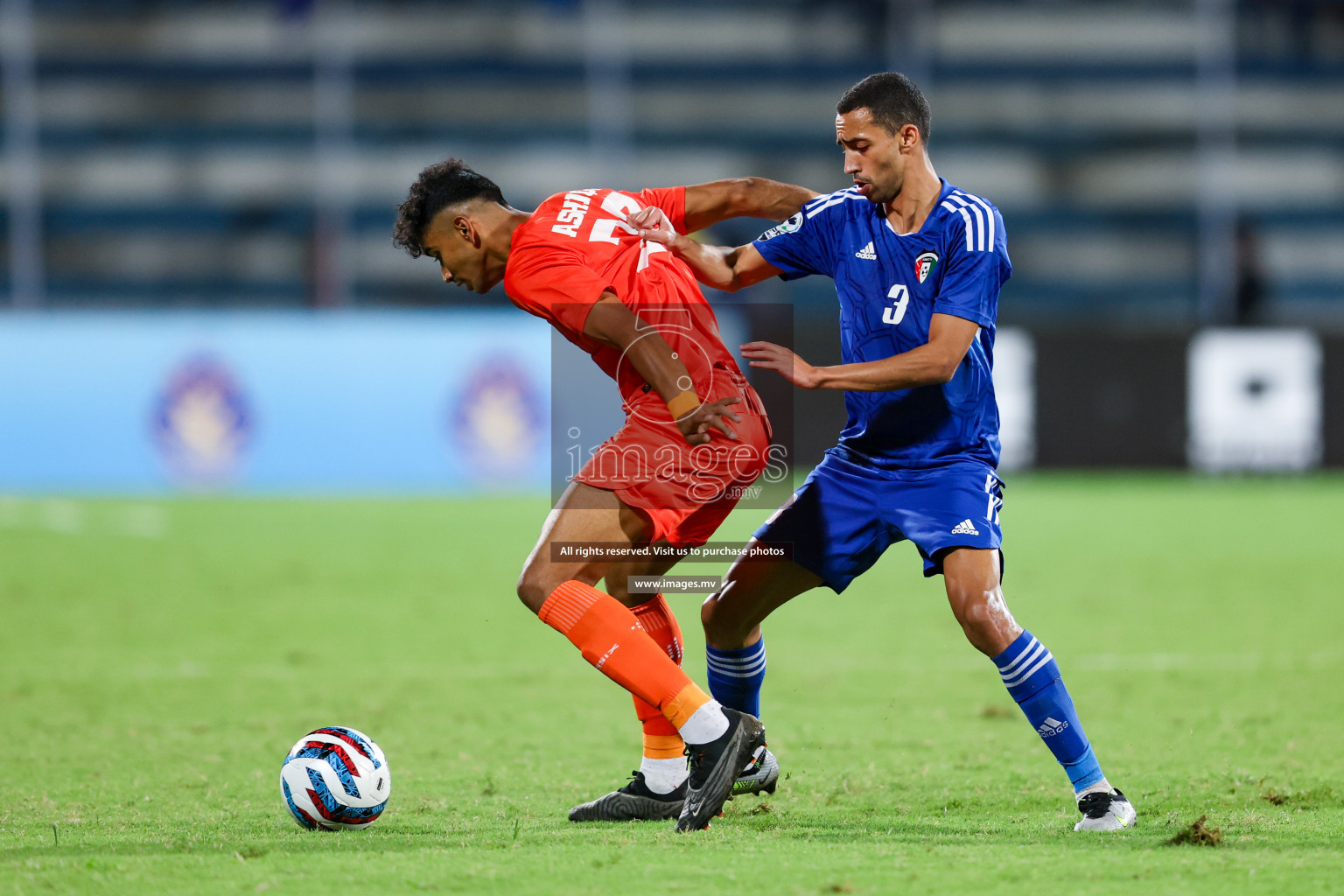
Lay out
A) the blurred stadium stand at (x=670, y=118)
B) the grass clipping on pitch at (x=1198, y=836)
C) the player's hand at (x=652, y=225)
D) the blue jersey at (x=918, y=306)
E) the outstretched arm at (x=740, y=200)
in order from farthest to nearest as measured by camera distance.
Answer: the blurred stadium stand at (x=670, y=118) → the outstretched arm at (x=740, y=200) → the player's hand at (x=652, y=225) → the blue jersey at (x=918, y=306) → the grass clipping on pitch at (x=1198, y=836)

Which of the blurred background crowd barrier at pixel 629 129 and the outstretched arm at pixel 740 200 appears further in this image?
the blurred background crowd barrier at pixel 629 129

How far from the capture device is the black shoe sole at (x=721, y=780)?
4281mm

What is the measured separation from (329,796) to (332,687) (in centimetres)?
262

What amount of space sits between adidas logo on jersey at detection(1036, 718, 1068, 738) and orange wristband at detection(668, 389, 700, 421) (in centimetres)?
130

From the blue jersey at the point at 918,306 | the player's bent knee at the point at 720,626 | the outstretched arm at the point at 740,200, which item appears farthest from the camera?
the outstretched arm at the point at 740,200

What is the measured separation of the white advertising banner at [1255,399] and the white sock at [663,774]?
492 inches

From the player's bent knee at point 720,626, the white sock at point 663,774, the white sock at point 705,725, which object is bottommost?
the white sock at point 663,774

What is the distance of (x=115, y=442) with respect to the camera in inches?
591

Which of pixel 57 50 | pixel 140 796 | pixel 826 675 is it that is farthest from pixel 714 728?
pixel 57 50

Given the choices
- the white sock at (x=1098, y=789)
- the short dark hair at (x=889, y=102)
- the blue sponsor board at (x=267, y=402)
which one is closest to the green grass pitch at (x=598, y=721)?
the white sock at (x=1098, y=789)

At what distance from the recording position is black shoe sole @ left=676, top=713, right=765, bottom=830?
14.0 ft

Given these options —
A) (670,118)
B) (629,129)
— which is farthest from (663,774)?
(670,118)

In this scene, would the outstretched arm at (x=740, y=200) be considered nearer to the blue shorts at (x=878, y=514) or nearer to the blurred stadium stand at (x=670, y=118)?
the blue shorts at (x=878, y=514)

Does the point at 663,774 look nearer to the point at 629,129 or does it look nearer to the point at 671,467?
the point at 671,467
